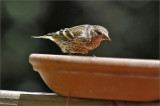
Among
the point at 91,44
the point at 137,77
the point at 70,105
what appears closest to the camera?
the point at 137,77

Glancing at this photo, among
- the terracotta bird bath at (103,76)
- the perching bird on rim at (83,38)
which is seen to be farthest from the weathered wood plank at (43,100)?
the perching bird on rim at (83,38)

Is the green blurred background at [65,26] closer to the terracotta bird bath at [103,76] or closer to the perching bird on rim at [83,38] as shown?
the perching bird on rim at [83,38]

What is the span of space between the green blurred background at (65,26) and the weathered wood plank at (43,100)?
5.51ft

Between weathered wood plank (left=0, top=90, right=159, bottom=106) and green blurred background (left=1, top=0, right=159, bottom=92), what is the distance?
1.68 meters

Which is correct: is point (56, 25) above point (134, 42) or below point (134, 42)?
above

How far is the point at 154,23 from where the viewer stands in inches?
116

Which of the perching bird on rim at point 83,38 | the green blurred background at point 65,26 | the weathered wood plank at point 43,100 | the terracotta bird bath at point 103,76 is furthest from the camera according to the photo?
the green blurred background at point 65,26

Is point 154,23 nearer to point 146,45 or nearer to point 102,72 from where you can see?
point 146,45

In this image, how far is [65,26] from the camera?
2.92 m

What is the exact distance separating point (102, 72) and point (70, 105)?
23 cm

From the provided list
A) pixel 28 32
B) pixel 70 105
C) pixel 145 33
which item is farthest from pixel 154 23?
pixel 70 105

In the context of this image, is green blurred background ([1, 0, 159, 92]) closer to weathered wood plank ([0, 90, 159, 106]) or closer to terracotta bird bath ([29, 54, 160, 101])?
weathered wood plank ([0, 90, 159, 106])

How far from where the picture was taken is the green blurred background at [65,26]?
2.90 m

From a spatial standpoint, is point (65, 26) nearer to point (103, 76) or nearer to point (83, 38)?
point (83, 38)
